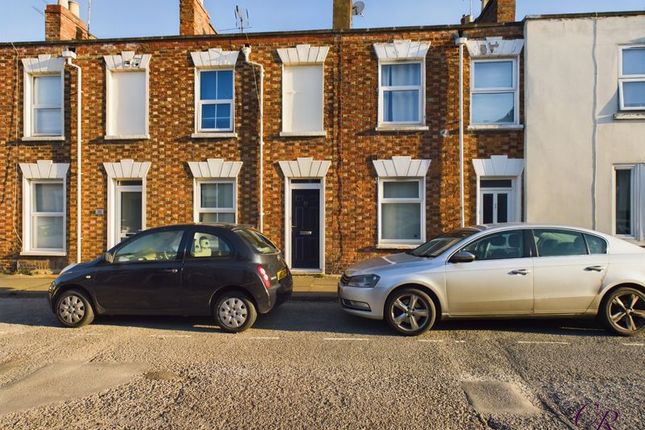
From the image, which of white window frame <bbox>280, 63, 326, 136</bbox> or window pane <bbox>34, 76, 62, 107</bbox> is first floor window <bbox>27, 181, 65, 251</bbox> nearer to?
window pane <bbox>34, 76, 62, 107</bbox>

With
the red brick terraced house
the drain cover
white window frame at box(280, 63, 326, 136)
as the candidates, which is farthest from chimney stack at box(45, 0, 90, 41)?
the drain cover

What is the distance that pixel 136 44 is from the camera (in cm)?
1106

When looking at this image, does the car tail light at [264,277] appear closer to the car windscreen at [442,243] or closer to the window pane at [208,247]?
the window pane at [208,247]

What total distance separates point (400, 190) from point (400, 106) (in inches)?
80.9

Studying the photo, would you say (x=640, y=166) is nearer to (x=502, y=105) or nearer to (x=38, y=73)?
(x=502, y=105)

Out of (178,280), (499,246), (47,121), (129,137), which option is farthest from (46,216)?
(499,246)

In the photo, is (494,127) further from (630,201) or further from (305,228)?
(305,228)

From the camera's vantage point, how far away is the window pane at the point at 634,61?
9820 mm

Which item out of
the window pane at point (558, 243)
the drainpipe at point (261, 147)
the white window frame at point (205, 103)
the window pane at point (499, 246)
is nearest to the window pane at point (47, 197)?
the white window frame at point (205, 103)

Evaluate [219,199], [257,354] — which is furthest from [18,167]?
[257,354]

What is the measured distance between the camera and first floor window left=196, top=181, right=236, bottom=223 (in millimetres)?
10938

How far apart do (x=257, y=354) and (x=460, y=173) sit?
22.8 feet

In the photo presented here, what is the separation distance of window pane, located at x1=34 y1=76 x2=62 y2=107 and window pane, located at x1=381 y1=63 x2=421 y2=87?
8.47 meters

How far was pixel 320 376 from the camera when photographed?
14.3ft
